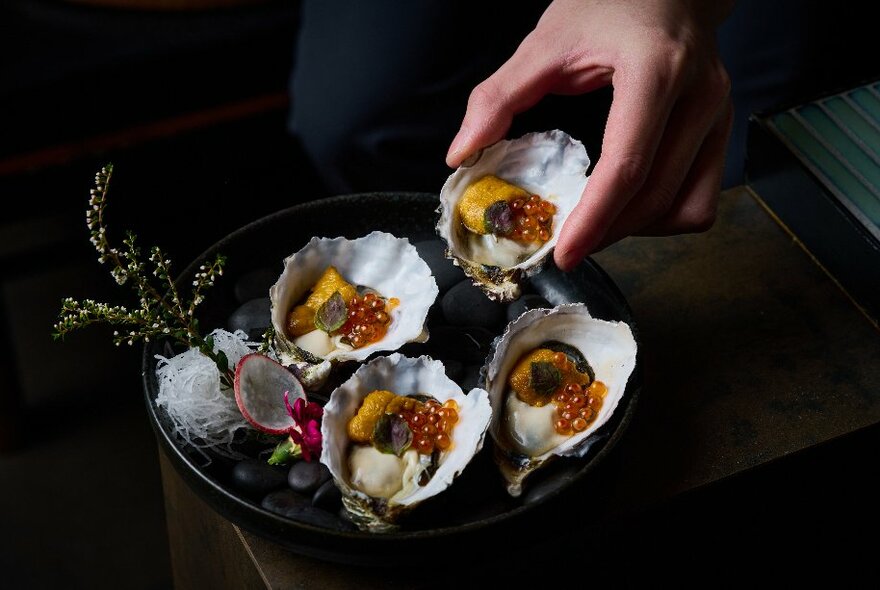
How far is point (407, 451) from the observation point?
100 centimetres

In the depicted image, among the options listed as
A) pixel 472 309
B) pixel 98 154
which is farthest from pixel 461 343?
pixel 98 154

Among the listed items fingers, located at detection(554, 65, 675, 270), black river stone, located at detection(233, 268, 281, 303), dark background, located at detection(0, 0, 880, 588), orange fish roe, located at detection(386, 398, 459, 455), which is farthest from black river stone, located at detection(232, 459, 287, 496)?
dark background, located at detection(0, 0, 880, 588)

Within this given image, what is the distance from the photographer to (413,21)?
1.72 metres

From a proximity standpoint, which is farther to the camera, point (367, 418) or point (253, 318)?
point (253, 318)

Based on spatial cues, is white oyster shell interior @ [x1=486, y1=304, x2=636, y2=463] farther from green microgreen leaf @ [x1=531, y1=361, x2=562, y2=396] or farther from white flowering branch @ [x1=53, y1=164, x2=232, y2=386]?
white flowering branch @ [x1=53, y1=164, x2=232, y2=386]

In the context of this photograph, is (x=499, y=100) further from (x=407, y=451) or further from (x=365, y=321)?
(x=407, y=451)

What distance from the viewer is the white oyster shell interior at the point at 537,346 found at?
104cm

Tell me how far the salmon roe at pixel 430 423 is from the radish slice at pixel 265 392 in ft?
0.37

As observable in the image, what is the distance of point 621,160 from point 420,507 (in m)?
0.38

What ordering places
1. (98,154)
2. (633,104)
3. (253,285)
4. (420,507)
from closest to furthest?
1. (420,507)
2. (633,104)
3. (253,285)
4. (98,154)

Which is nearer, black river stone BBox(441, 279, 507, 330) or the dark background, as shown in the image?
black river stone BBox(441, 279, 507, 330)

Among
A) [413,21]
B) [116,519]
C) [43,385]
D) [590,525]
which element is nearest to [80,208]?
[43,385]

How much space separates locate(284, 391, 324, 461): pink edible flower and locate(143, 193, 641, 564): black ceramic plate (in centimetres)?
7

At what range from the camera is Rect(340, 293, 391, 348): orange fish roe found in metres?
1.11
